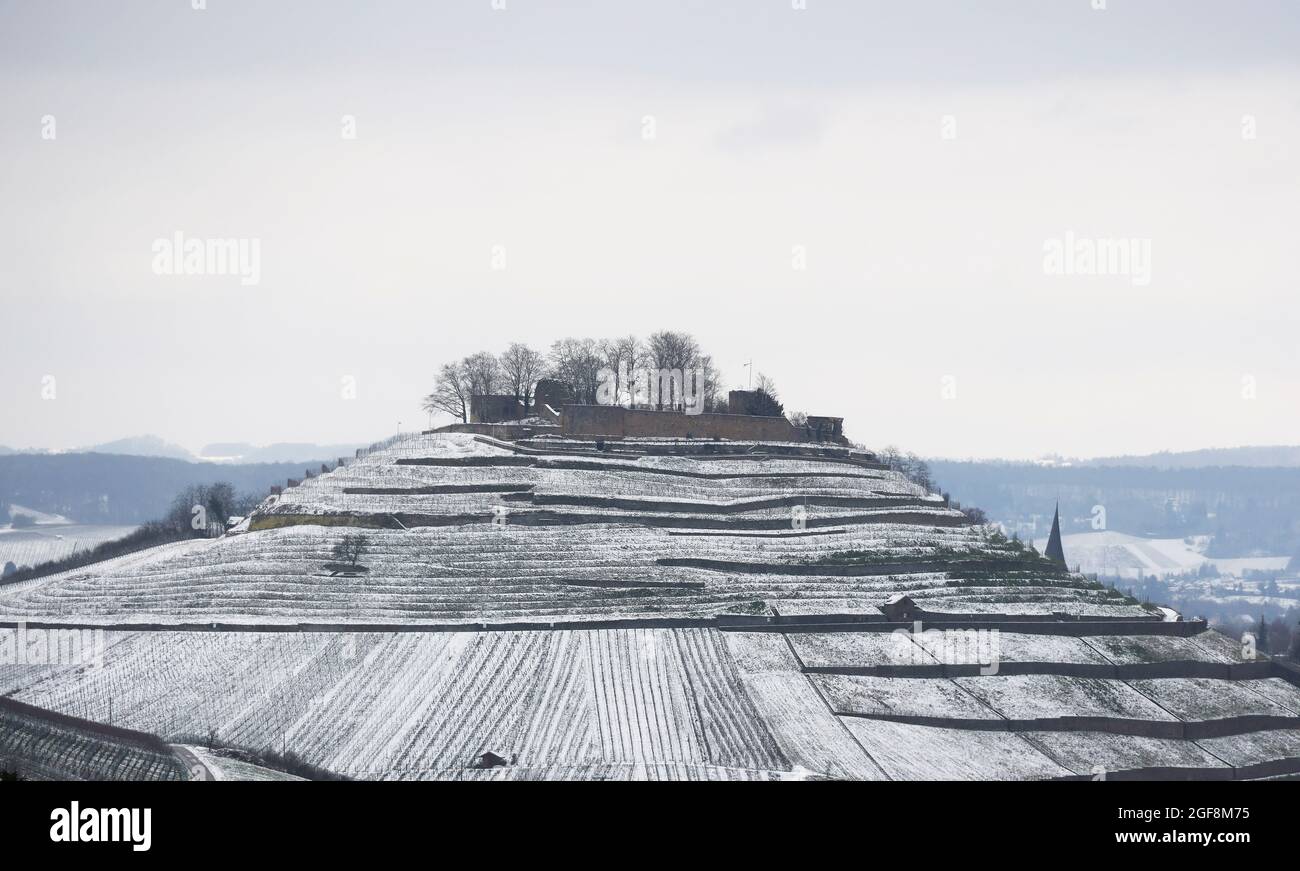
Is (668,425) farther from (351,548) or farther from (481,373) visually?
(351,548)

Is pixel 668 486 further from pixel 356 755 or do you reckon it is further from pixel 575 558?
pixel 356 755

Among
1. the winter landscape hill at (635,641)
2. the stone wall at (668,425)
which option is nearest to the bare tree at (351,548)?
the winter landscape hill at (635,641)

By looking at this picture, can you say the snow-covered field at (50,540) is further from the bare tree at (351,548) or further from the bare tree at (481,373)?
the bare tree at (351,548)

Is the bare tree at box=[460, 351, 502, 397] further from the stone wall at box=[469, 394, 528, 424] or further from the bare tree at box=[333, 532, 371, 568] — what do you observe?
the bare tree at box=[333, 532, 371, 568]

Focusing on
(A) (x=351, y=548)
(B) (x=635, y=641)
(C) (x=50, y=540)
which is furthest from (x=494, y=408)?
(C) (x=50, y=540)
